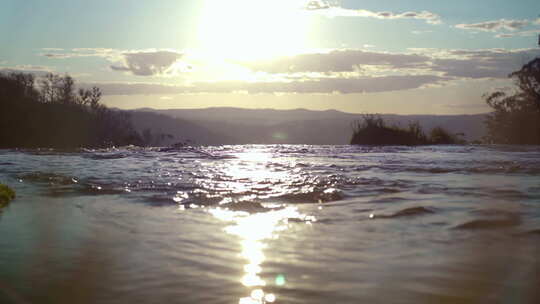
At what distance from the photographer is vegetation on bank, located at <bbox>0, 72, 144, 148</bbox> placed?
2605 cm

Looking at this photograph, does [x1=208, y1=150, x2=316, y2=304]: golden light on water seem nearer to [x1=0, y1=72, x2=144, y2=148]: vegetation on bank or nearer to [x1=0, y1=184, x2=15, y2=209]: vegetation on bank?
[x1=0, y1=184, x2=15, y2=209]: vegetation on bank

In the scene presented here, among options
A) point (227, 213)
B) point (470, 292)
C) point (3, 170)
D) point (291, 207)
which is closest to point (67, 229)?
point (227, 213)

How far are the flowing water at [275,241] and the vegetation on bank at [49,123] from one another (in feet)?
60.0

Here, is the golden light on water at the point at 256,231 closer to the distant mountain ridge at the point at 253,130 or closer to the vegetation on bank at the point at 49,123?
the vegetation on bank at the point at 49,123

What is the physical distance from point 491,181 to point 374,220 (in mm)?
3180

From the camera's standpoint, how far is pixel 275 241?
364cm

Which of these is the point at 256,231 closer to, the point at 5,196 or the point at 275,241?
the point at 275,241

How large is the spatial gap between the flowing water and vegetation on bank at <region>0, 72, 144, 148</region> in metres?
18.3

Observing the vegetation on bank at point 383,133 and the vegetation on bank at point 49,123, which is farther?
the vegetation on bank at point 49,123

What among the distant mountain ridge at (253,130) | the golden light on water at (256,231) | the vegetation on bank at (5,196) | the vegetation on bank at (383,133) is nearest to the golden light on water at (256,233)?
the golden light on water at (256,231)

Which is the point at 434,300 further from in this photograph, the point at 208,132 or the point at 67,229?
the point at 208,132

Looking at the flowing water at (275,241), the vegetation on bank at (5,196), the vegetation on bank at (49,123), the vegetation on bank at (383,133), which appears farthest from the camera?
the vegetation on bank at (49,123)

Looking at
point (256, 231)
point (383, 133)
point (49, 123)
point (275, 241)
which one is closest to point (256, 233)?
point (256, 231)

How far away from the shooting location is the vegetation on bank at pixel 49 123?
26047mm
